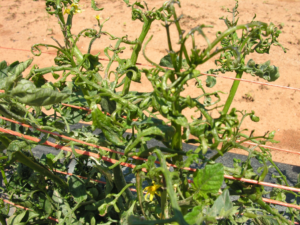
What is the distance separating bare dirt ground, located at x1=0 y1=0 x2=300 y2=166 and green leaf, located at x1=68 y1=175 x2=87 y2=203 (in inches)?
85.4

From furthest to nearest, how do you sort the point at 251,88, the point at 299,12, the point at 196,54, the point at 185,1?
1. the point at 185,1
2. the point at 299,12
3. the point at 251,88
4. the point at 196,54

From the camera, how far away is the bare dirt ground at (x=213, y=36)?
3.12m

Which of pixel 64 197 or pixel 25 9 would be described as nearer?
pixel 64 197

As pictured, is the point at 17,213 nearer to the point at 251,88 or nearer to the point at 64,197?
the point at 64,197

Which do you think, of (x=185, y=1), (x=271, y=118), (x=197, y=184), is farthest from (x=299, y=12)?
(x=197, y=184)

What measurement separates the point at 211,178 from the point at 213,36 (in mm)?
3997

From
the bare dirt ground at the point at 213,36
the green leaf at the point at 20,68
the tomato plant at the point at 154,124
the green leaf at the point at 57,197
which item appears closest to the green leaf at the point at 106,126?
the tomato plant at the point at 154,124

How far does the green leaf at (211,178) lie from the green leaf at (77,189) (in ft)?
1.98

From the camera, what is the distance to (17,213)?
1249mm

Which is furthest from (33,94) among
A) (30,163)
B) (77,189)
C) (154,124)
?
(77,189)

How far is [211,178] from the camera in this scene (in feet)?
2.27

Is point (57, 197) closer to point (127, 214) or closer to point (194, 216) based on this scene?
point (127, 214)

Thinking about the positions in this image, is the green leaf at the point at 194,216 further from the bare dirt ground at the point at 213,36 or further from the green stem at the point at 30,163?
the bare dirt ground at the point at 213,36

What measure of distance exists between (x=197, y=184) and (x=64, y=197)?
786 mm
